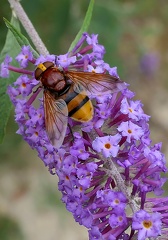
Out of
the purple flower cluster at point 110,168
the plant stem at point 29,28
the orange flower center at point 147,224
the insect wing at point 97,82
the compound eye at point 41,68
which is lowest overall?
the orange flower center at point 147,224

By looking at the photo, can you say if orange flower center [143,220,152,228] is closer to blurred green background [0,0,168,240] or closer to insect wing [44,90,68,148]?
insect wing [44,90,68,148]

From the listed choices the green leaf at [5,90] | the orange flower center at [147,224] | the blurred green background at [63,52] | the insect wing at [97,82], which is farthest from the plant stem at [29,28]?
the blurred green background at [63,52]

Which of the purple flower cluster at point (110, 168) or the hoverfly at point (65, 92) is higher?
the hoverfly at point (65, 92)

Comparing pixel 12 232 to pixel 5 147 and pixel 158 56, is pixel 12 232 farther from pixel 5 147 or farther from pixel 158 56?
pixel 158 56

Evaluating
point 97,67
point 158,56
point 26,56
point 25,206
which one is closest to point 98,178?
point 97,67

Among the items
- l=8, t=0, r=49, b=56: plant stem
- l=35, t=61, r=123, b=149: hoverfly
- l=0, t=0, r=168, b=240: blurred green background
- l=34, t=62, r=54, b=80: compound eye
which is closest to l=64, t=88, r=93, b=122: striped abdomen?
l=35, t=61, r=123, b=149: hoverfly

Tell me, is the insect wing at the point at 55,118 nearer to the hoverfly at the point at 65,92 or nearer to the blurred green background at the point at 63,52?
the hoverfly at the point at 65,92
